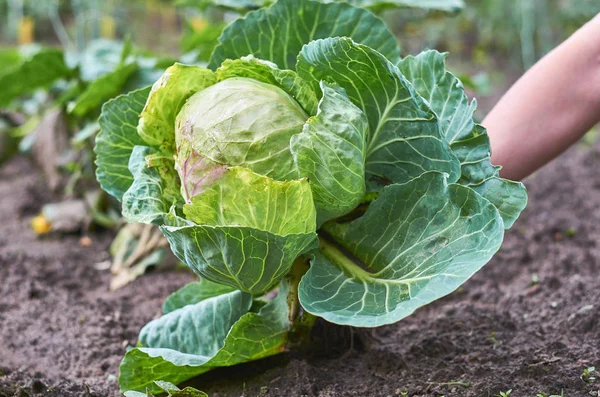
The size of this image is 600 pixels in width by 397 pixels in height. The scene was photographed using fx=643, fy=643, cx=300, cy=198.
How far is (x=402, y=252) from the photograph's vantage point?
1.65 metres

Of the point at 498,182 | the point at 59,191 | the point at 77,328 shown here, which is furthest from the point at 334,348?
the point at 59,191

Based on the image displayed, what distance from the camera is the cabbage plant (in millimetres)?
1521

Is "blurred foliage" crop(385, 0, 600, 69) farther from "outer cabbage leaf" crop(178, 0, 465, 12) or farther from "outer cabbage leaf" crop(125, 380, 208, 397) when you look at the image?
"outer cabbage leaf" crop(125, 380, 208, 397)

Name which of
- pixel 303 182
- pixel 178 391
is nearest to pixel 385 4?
pixel 303 182

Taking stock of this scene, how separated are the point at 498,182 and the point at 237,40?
0.86 meters

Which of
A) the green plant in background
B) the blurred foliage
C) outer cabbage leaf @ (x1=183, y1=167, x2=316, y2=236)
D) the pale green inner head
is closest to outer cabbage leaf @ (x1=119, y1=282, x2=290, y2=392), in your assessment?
outer cabbage leaf @ (x1=183, y1=167, x2=316, y2=236)

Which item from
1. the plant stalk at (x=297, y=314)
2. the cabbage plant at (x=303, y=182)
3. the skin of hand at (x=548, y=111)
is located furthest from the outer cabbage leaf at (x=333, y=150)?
the skin of hand at (x=548, y=111)

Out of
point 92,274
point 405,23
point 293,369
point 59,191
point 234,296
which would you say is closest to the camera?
point 293,369

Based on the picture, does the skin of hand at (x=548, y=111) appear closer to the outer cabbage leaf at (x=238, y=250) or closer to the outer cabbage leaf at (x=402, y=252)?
the outer cabbage leaf at (x=402, y=252)

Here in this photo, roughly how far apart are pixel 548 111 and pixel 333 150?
0.91 meters

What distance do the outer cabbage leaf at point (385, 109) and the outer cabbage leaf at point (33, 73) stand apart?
8.27 feet

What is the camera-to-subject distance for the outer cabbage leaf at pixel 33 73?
370 cm

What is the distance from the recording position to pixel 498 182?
170 cm

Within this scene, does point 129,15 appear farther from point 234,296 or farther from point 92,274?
point 234,296
